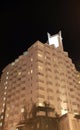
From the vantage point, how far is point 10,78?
9269 centimetres

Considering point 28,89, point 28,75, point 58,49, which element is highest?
point 58,49

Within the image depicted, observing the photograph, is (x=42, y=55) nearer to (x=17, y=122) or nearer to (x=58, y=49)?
(x=58, y=49)

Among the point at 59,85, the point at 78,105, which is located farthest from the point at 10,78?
the point at 78,105

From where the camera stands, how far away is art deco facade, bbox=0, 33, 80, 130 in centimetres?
7481

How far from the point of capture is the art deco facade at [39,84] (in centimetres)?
7481

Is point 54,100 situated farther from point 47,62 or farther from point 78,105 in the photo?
point 47,62

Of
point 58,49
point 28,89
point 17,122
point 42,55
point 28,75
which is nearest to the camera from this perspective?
point 17,122

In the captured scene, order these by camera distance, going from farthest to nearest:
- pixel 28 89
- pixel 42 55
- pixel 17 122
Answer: pixel 42 55, pixel 28 89, pixel 17 122

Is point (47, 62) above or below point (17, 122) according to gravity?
above

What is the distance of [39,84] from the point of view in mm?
75625

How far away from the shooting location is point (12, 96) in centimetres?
8325

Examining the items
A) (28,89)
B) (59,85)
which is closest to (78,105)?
(59,85)

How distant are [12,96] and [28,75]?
12.0 meters

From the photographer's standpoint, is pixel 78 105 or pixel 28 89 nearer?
pixel 28 89
